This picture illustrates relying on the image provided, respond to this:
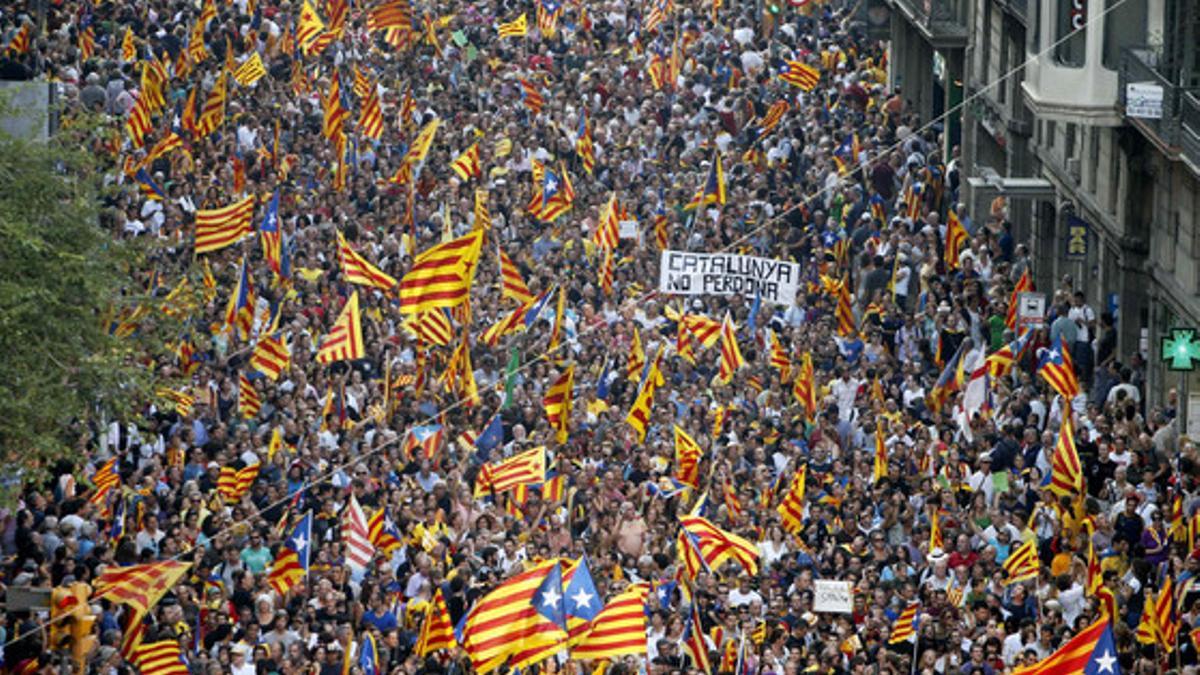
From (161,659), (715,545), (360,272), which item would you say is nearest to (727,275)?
(360,272)

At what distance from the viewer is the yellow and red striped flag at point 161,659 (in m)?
30.1

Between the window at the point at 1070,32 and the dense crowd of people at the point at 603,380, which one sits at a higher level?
the window at the point at 1070,32

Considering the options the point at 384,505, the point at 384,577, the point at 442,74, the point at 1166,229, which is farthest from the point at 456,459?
the point at 442,74

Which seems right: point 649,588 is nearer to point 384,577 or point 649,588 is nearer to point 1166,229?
point 384,577

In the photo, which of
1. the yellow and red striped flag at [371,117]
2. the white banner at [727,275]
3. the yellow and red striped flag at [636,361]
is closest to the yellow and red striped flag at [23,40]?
the yellow and red striped flag at [371,117]

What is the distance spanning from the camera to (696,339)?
39844mm

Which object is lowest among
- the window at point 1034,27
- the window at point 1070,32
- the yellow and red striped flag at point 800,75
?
the yellow and red striped flag at point 800,75

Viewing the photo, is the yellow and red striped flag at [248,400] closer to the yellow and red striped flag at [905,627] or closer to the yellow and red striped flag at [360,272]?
the yellow and red striped flag at [360,272]

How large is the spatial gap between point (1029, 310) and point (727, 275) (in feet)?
11.2

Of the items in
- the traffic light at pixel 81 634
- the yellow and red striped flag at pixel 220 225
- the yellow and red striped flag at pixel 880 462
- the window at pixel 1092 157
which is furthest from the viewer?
the window at pixel 1092 157

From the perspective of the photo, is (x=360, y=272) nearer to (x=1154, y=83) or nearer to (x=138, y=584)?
(x=138, y=584)

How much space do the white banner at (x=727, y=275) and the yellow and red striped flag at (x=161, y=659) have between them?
10418 mm

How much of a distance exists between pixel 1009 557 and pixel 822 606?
2.04 metres

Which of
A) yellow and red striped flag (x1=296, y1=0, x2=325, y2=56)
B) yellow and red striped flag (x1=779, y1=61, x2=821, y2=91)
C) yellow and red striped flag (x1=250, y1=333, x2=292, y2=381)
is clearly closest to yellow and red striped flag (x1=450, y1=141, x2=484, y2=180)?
yellow and red striped flag (x1=296, y1=0, x2=325, y2=56)
